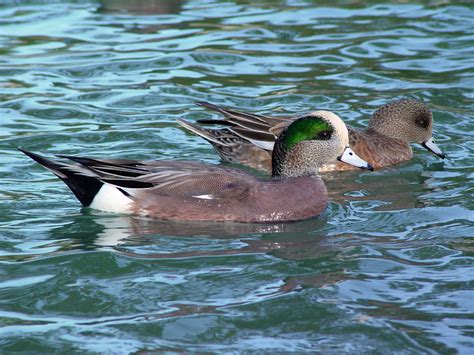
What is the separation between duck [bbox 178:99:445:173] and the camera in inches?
351

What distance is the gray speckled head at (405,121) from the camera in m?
9.24

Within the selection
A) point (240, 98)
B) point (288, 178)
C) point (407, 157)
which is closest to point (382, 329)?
point (288, 178)

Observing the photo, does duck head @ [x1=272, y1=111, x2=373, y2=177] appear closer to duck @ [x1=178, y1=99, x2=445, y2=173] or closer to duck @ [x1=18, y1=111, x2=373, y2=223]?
duck @ [x1=18, y1=111, x2=373, y2=223]

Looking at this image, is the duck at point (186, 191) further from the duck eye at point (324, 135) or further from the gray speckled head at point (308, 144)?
the duck eye at point (324, 135)

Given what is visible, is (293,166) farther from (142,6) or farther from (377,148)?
(142,6)

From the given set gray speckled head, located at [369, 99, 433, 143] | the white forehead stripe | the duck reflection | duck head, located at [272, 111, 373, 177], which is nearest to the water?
the duck reflection

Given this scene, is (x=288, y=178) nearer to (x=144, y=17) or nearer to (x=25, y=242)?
(x=25, y=242)

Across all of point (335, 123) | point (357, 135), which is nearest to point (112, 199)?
point (335, 123)

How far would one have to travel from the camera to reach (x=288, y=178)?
7617mm

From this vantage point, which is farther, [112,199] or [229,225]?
[112,199]

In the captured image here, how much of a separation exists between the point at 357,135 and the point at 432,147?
A: 0.62 m

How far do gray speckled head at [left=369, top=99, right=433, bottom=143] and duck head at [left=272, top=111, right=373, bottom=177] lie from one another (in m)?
1.64

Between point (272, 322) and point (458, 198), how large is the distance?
2.71 m

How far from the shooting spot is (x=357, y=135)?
9062mm
